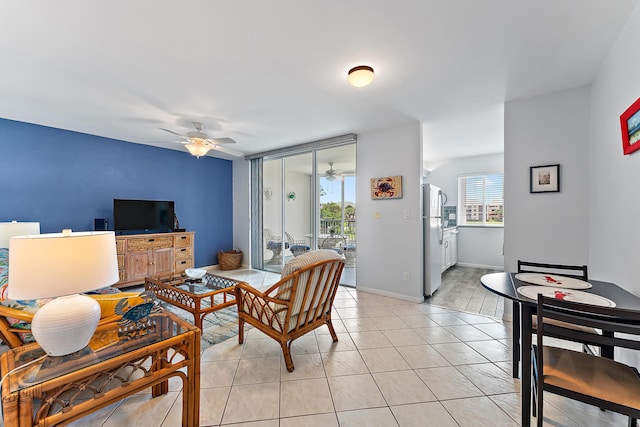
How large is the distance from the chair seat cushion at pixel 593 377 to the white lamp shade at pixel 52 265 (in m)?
2.30

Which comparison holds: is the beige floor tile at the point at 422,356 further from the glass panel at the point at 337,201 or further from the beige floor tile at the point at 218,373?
the glass panel at the point at 337,201

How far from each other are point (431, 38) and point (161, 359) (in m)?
2.67

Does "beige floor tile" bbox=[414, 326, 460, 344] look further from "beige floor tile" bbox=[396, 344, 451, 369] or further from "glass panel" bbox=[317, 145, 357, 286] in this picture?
"glass panel" bbox=[317, 145, 357, 286]

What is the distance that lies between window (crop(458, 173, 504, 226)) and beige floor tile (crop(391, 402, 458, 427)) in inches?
201

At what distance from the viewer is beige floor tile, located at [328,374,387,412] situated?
1.69 meters

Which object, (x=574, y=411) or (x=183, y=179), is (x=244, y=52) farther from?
(x=183, y=179)

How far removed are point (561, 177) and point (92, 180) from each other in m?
6.25

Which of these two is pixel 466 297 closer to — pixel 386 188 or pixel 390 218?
pixel 390 218

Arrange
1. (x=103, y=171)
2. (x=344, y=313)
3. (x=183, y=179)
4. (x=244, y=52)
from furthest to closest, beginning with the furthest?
(x=183, y=179)
(x=103, y=171)
(x=344, y=313)
(x=244, y=52)

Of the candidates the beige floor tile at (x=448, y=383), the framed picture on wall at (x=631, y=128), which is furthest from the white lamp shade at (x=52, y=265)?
the framed picture on wall at (x=631, y=128)

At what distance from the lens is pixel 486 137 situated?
174 inches

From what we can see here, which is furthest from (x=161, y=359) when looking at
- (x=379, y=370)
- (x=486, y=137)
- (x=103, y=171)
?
(x=486, y=137)

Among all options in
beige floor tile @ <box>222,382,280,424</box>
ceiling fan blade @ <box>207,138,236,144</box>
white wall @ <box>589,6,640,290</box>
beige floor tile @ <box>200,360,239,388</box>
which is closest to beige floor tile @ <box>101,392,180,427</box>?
beige floor tile @ <box>200,360,239,388</box>

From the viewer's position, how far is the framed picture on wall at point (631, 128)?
159 cm
